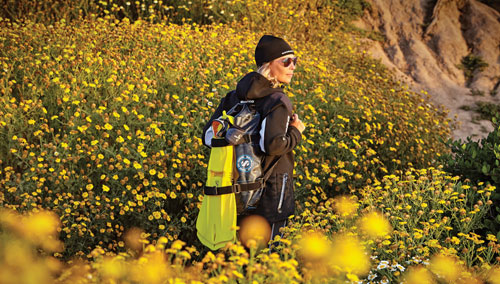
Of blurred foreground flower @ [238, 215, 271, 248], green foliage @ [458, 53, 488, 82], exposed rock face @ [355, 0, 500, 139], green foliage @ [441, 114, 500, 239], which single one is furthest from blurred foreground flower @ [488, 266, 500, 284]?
green foliage @ [458, 53, 488, 82]

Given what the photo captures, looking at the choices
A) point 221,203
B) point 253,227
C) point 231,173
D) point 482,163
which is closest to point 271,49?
point 231,173

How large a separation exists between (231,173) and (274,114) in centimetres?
42

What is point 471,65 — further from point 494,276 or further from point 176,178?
point 494,276

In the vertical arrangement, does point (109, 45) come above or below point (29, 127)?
above

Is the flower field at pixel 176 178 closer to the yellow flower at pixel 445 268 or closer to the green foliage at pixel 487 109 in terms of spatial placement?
the yellow flower at pixel 445 268

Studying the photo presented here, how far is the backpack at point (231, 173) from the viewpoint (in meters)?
3.01

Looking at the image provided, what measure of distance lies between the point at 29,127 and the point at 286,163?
2.92 metres

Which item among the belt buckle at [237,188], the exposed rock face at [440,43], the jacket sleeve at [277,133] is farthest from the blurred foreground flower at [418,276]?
the exposed rock face at [440,43]

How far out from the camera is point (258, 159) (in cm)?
308

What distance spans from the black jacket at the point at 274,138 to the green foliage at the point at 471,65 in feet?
28.6

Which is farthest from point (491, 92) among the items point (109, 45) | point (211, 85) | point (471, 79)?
point (109, 45)

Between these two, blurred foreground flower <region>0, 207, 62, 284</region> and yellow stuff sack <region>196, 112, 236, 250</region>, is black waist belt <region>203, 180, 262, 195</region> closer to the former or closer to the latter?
yellow stuff sack <region>196, 112, 236, 250</region>

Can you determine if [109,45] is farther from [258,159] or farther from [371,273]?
[371,273]

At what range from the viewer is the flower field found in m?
2.63
